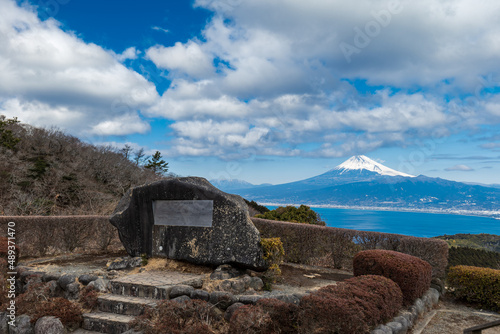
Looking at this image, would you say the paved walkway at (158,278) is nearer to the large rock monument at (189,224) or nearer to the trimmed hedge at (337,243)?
the large rock monument at (189,224)

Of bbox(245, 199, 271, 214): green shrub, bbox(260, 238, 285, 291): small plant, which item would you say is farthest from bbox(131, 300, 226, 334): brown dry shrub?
bbox(245, 199, 271, 214): green shrub

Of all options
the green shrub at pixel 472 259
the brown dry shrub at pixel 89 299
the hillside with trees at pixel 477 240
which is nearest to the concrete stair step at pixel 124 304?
the brown dry shrub at pixel 89 299

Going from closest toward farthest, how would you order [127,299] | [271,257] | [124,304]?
1. [124,304]
2. [127,299]
3. [271,257]

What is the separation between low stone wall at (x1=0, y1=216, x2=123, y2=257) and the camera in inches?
488

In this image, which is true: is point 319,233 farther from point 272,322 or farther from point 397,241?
point 272,322

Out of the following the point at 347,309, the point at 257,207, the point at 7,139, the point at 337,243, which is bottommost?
the point at 347,309

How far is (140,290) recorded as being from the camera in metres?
7.50

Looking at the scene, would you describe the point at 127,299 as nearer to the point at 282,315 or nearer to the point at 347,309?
the point at 282,315

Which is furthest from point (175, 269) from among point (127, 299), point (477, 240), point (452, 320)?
point (477, 240)

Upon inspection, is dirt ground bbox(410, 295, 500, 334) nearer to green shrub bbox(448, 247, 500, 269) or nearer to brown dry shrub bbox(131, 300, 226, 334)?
brown dry shrub bbox(131, 300, 226, 334)

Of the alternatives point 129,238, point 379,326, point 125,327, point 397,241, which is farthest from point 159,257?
point 397,241

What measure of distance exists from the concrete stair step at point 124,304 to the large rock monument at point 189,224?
207cm

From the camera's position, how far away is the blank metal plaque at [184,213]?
9.05m

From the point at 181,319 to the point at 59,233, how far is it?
9352 millimetres
